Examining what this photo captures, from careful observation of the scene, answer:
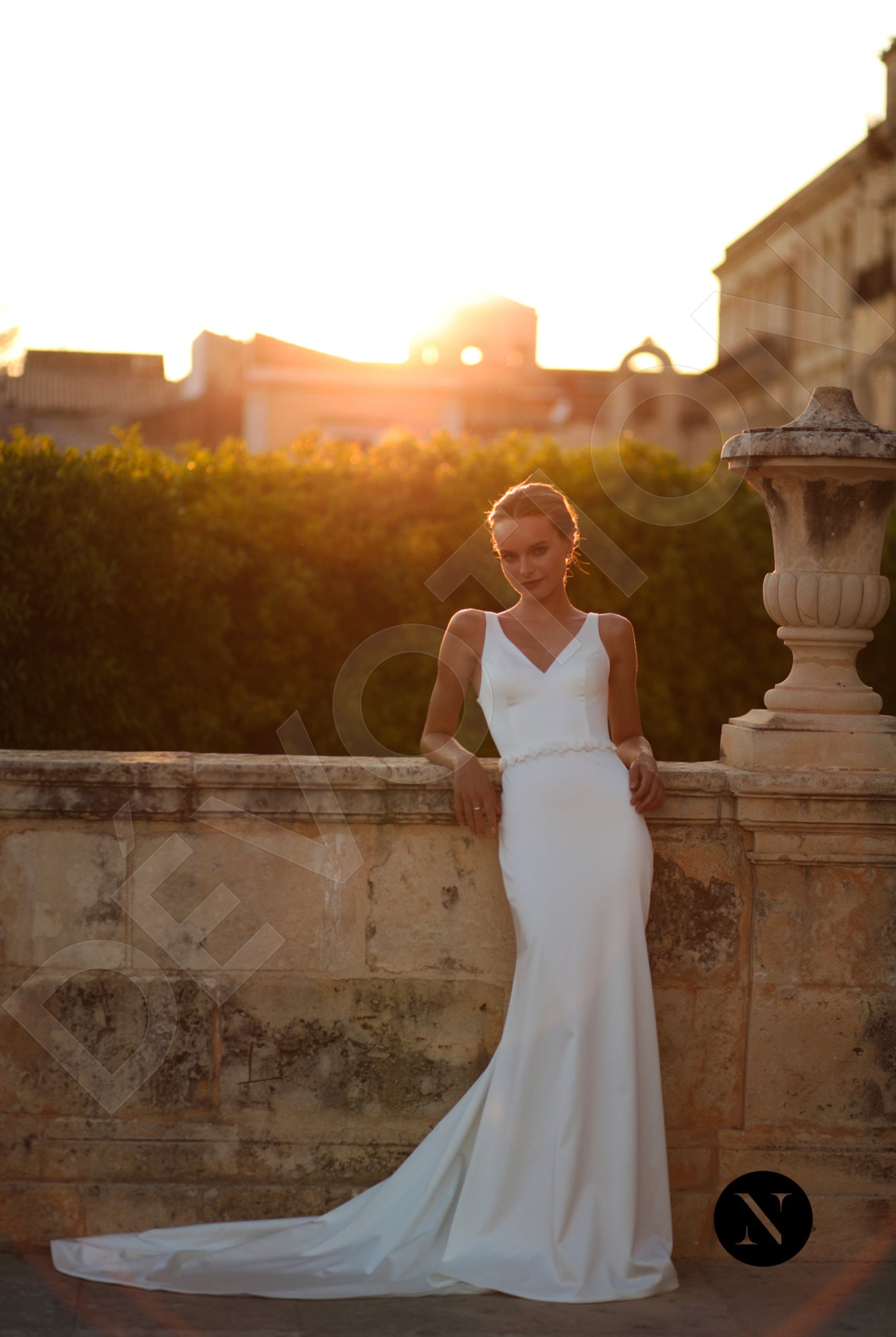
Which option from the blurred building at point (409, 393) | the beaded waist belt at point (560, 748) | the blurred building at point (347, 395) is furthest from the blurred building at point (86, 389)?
the beaded waist belt at point (560, 748)

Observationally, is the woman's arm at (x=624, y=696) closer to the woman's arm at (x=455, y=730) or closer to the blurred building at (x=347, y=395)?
the woman's arm at (x=455, y=730)

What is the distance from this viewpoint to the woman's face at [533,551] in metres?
3.21

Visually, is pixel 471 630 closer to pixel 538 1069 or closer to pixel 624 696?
pixel 624 696

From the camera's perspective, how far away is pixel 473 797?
315 cm

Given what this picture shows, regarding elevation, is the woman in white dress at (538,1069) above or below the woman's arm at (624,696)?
below

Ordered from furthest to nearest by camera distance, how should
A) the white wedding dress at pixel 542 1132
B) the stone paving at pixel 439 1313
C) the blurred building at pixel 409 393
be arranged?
the blurred building at pixel 409 393 < the white wedding dress at pixel 542 1132 < the stone paving at pixel 439 1313

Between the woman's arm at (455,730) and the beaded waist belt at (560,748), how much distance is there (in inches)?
3.3

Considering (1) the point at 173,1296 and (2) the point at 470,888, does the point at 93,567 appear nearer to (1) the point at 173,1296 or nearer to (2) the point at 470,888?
(2) the point at 470,888

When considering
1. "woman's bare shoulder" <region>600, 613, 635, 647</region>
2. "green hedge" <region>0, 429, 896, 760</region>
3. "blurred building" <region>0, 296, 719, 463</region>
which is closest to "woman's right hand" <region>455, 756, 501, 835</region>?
"woman's bare shoulder" <region>600, 613, 635, 647</region>

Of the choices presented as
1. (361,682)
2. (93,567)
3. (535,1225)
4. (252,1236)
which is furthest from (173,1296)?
(361,682)

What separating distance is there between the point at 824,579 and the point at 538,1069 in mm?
1342

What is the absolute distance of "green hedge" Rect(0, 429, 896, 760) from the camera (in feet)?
19.9

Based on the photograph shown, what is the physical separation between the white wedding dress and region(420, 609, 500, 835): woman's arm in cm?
7

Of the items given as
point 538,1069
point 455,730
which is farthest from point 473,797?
point 538,1069
